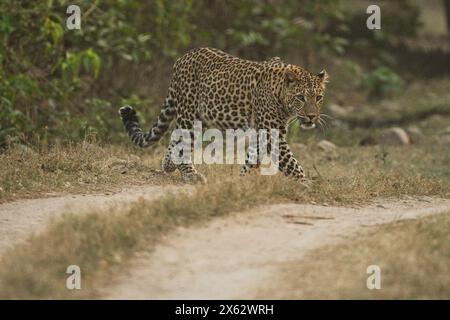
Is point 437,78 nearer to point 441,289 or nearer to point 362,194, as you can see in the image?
point 362,194

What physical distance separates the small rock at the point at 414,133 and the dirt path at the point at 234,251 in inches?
270

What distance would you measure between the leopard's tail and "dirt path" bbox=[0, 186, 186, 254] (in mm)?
1304

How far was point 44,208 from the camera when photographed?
9492mm

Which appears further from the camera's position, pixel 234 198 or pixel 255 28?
pixel 255 28

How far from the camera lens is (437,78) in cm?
2128

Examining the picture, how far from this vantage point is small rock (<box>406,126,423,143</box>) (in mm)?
16192

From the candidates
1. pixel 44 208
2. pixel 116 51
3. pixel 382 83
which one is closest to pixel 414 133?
pixel 382 83

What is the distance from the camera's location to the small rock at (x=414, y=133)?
53.1ft

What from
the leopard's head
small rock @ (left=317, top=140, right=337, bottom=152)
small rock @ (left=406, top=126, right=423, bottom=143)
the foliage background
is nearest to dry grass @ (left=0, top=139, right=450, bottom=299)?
the leopard's head

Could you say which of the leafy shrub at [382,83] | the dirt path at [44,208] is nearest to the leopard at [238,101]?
the dirt path at [44,208]

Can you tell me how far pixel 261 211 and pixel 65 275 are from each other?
212 centimetres

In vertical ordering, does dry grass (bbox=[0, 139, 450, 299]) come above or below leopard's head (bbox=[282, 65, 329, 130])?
below

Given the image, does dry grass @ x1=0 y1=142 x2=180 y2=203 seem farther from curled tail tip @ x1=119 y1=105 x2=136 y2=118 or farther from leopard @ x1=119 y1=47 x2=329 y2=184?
curled tail tip @ x1=119 y1=105 x2=136 y2=118
